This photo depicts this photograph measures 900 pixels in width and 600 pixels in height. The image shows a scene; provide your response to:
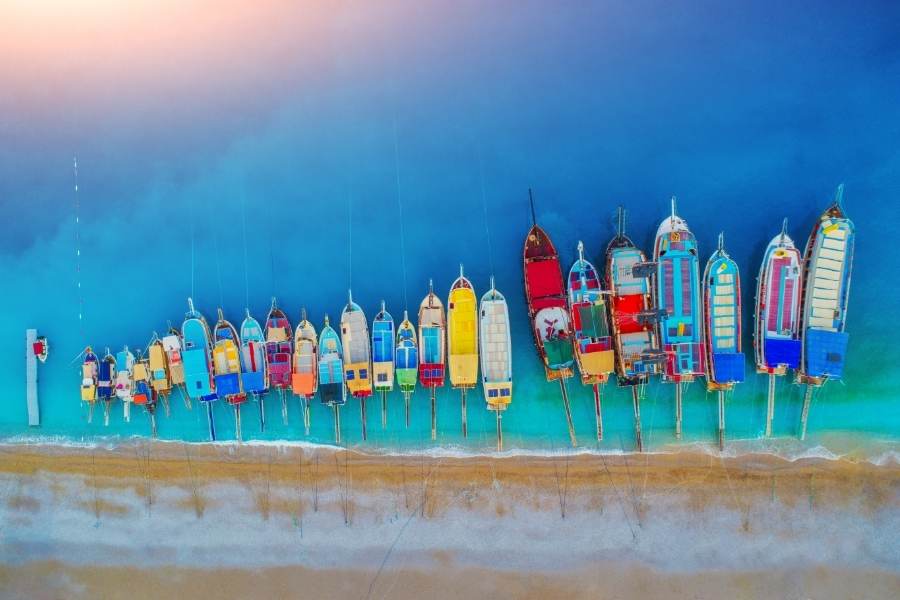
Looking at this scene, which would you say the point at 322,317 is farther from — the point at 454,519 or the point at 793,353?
the point at 793,353

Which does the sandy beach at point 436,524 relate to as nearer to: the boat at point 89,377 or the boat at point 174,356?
the boat at point 89,377

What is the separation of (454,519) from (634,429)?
1.50 metres

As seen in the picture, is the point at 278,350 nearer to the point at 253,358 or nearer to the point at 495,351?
the point at 253,358

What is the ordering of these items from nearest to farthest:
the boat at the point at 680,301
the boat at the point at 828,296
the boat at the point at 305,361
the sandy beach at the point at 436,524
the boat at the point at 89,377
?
the boat at the point at 828,296
the boat at the point at 680,301
the sandy beach at the point at 436,524
the boat at the point at 305,361
the boat at the point at 89,377

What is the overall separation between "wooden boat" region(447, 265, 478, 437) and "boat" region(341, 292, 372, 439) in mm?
636

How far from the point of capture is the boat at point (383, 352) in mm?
3707

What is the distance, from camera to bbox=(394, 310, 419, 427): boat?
3672 millimetres

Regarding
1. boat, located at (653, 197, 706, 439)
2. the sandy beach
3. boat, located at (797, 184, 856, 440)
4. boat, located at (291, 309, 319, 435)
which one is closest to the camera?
boat, located at (797, 184, 856, 440)

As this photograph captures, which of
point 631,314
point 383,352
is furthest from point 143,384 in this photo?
point 631,314

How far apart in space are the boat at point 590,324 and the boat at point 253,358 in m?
2.37

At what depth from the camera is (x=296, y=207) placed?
12.5 ft

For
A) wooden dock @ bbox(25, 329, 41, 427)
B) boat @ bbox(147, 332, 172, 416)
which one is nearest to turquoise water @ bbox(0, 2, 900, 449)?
wooden dock @ bbox(25, 329, 41, 427)

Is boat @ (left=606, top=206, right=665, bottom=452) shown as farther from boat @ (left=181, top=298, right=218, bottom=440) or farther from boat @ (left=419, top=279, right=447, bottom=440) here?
boat @ (left=181, top=298, right=218, bottom=440)

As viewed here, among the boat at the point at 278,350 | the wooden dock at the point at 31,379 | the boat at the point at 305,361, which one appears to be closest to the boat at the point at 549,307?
the boat at the point at 305,361
